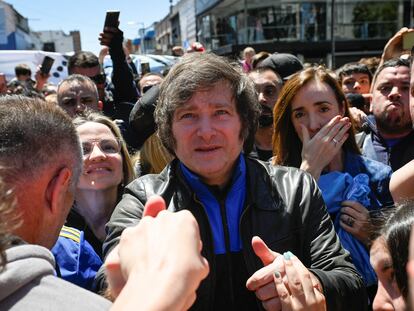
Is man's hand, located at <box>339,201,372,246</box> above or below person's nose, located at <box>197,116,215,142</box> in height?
below

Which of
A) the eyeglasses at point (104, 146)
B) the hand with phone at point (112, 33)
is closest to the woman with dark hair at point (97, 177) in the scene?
the eyeglasses at point (104, 146)

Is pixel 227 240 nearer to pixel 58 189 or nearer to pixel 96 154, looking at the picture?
pixel 58 189

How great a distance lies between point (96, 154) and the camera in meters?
2.61

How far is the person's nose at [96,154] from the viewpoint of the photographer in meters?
2.60

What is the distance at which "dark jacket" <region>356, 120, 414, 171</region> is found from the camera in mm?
2840

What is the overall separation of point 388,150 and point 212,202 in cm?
152

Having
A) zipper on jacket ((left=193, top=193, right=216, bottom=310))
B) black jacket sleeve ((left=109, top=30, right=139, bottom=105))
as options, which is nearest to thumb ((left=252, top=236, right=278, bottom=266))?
zipper on jacket ((left=193, top=193, right=216, bottom=310))

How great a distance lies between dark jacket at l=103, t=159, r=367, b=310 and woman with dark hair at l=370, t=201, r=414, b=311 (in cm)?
17

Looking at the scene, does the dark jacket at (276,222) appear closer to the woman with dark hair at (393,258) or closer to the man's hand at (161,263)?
the woman with dark hair at (393,258)

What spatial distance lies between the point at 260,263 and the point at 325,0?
97.2 ft

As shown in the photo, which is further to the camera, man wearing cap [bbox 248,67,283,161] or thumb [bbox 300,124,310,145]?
man wearing cap [bbox 248,67,283,161]

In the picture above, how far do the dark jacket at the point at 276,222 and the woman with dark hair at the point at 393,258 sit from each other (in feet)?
0.57

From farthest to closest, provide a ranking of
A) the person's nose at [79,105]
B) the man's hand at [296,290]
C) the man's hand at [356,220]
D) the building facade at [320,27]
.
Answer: the building facade at [320,27]
the person's nose at [79,105]
the man's hand at [356,220]
the man's hand at [296,290]

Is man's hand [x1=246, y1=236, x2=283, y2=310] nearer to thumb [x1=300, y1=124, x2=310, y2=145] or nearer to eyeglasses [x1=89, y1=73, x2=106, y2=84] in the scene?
thumb [x1=300, y1=124, x2=310, y2=145]
